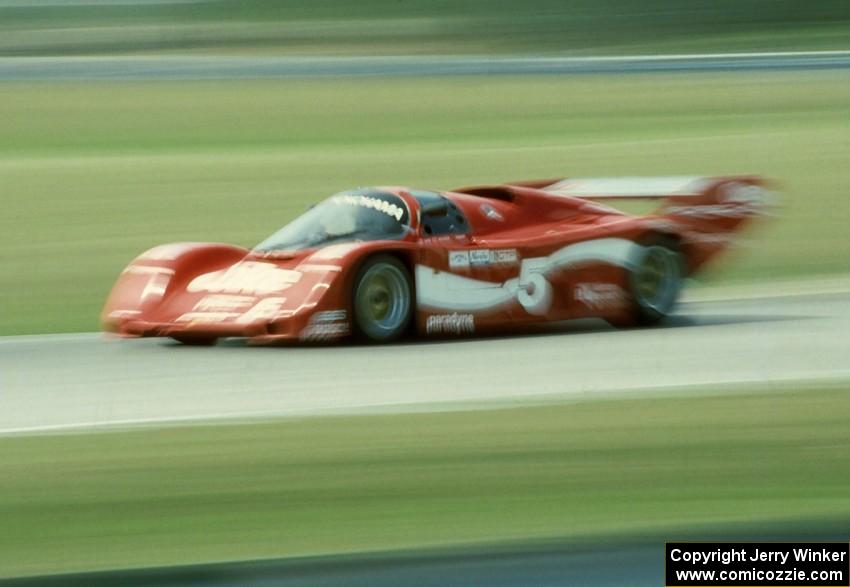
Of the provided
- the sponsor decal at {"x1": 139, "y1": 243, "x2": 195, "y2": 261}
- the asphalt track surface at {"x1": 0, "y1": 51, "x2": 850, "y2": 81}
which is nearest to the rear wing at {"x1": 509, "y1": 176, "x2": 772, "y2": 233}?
the sponsor decal at {"x1": 139, "y1": 243, "x2": 195, "y2": 261}

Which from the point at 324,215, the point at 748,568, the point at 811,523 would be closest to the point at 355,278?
the point at 324,215

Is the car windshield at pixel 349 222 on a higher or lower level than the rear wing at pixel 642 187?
higher

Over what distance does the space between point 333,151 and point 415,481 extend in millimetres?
14060

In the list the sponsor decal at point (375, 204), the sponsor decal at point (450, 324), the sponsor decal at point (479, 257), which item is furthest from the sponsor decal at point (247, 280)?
the sponsor decal at point (479, 257)

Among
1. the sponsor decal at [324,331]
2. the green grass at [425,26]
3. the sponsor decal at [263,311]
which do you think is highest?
the green grass at [425,26]

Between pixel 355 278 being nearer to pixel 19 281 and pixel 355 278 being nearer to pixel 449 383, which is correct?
pixel 449 383

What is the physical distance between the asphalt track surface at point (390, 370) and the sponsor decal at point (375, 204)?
0.81 metres

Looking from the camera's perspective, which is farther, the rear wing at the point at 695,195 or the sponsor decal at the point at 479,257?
the rear wing at the point at 695,195

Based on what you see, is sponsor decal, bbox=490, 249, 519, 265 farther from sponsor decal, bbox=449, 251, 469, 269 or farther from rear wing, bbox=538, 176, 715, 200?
rear wing, bbox=538, 176, 715, 200

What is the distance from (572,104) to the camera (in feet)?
77.2

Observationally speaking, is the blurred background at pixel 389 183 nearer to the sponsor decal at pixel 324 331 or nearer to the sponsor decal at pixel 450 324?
the sponsor decal at pixel 324 331

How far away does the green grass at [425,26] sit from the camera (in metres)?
32.9

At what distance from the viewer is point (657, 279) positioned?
10.5 meters

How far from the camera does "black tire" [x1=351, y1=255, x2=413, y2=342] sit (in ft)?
30.0
